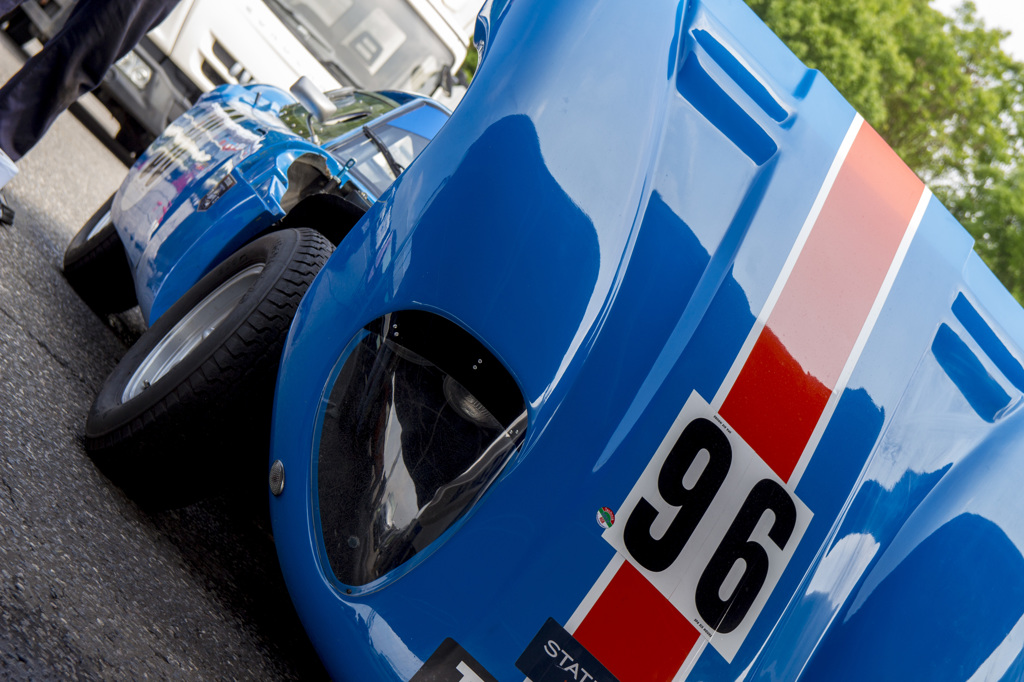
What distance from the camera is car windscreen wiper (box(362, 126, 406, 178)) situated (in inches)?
118

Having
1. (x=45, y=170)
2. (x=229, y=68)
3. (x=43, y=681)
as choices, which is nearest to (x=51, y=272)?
(x=45, y=170)

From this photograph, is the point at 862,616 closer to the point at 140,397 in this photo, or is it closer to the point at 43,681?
the point at 43,681

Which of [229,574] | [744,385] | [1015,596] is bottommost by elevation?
[1015,596]

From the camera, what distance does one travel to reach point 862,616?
1519 millimetres

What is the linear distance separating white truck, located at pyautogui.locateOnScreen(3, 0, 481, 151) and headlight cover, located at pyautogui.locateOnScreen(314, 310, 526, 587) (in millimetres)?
5277

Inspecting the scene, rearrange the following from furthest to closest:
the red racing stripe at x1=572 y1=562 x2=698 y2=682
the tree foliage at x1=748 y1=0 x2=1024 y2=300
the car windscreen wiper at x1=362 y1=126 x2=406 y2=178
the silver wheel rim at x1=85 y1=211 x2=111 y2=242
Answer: the tree foliage at x1=748 y1=0 x2=1024 y2=300, the silver wheel rim at x1=85 y1=211 x2=111 y2=242, the car windscreen wiper at x1=362 y1=126 x2=406 y2=178, the red racing stripe at x1=572 y1=562 x2=698 y2=682

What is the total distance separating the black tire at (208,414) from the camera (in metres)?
1.92

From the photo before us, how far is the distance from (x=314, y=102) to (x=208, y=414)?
1.80 m

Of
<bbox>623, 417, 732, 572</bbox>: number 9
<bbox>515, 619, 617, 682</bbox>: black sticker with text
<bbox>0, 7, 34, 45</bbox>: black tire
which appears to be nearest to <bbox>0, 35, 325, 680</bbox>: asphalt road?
<bbox>515, 619, 617, 682</bbox>: black sticker with text

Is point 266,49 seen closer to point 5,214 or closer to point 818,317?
point 5,214

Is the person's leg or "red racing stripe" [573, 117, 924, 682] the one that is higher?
the person's leg

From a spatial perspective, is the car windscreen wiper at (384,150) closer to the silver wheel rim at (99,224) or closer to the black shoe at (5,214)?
the silver wheel rim at (99,224)

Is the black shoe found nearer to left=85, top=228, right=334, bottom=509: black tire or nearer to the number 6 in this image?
left=85, top=228, right=334, bottom=509: black tire

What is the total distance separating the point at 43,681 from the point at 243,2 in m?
6.28
